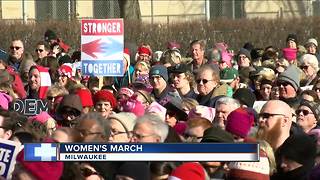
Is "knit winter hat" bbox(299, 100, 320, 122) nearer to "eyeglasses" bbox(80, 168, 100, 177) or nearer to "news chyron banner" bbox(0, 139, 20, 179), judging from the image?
"news chyron banner" bbox(0, 139, 20, 179)

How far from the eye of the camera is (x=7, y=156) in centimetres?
804

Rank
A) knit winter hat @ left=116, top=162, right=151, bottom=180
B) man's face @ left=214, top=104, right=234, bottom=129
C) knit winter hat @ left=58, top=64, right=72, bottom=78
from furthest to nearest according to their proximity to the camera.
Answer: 1. knit winter hat @ left=58, top=64, right=72, bottom=78
2. man's face @ left=214, top=104, right=234, bottom=129
3. knit winter hat @ left=116, top=162, right=151, bottom=180

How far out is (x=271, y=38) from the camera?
30.4 meters

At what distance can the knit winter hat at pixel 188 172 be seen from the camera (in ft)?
23.7

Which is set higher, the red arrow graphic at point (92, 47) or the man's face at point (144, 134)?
the red arrow graphic at point (92, 47)

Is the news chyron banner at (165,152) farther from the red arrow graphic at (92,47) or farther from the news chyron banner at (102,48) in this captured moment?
the red arrow graphic at (92,47)

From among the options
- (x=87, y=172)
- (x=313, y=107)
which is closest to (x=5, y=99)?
(x=313, y=107)

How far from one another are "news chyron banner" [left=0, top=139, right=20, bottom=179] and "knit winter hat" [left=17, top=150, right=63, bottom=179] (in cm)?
65

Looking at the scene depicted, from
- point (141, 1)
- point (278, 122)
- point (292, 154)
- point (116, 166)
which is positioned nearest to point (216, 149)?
point (116, 166)

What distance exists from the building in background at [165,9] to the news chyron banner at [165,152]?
29.0 metres

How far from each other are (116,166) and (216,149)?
1645 millimetres

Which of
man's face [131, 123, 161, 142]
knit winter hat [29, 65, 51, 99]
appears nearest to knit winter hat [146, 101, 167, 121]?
man's face [131, 123, 161, 142]

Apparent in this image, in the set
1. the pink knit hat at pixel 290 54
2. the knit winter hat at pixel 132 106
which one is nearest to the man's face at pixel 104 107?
the knit winter hat at pixel 132 106

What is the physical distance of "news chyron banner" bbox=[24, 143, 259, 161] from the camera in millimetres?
5742
